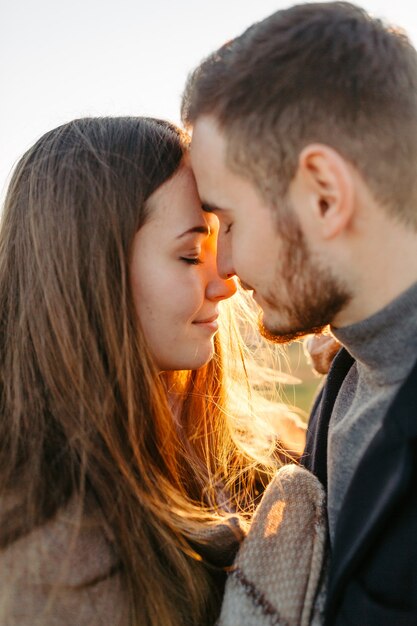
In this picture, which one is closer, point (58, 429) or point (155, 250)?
point (58, 429)

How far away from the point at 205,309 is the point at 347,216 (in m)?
0.79

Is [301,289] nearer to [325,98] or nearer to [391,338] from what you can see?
[391,338]

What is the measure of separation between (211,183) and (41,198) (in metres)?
0.56

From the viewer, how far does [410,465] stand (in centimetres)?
162

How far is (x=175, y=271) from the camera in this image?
2250 millimetres

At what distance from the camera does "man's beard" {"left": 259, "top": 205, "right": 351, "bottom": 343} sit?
6.07 ft

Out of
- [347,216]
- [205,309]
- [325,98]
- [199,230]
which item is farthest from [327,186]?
[205,309]

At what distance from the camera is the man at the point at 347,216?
5.45ft

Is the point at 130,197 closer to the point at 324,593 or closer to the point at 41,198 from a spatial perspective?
the point at 41,198

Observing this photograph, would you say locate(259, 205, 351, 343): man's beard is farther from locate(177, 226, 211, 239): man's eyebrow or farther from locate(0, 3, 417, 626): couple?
locate(177, 226, 211, 239): man's eyebrow

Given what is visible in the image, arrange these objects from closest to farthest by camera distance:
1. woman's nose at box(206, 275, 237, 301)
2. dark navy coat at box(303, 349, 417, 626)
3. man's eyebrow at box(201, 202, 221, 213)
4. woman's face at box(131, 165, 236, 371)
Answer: dark navy coat at box(303, 349, 417, 626) → man's eyebrow at box(201, 202, 221, 213) → woman's face at box(131, 165, 236, 371) → woman's nose at box(206, 275, 237, 301)

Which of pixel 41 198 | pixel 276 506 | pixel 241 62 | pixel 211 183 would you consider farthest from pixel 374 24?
pixel 276 506

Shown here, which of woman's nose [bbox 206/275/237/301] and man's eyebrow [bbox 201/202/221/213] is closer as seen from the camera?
man's eyebrow [bbox 201/202/221/213]

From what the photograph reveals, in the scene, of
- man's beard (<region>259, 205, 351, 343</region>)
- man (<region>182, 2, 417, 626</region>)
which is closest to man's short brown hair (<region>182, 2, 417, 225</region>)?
man (<region>182, 2, 417, 626</region>)
